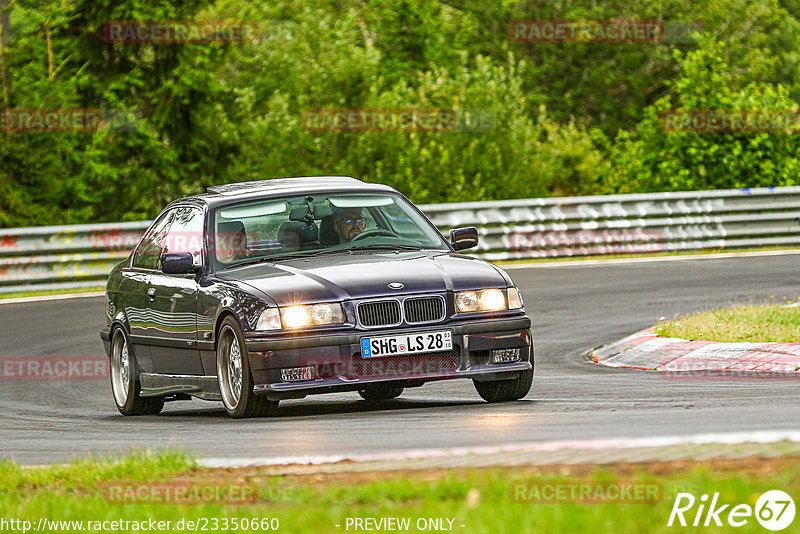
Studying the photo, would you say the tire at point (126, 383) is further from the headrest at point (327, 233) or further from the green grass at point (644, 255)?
the green grass at point (644, 255)

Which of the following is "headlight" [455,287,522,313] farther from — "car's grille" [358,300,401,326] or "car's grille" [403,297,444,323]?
"car's grille" [358,300,401,326]

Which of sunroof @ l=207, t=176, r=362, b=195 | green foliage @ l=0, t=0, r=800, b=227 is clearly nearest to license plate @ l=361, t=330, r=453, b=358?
sunroof @ l=207, t=176, r=362, b=195

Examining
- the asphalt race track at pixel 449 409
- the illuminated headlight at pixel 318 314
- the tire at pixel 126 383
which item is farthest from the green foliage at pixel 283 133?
the illuminated headlight at pixel 318 314

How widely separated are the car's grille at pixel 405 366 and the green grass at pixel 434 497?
2.53 metres

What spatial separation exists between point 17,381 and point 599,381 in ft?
18.9

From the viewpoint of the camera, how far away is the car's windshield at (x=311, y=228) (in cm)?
1061

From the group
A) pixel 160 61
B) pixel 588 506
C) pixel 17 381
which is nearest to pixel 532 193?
pixel 160 61

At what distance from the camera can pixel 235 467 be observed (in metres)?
7.05

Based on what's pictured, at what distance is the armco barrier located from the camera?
2225 cm

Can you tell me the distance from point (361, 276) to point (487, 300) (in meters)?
0.87

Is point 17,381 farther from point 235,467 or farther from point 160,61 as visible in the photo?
point 160,61

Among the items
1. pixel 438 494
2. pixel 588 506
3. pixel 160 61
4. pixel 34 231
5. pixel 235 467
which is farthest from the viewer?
pixel 160 61

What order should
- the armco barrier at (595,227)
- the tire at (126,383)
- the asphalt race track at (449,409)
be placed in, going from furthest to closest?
1. the armco barrier at (595,227)
2. the tire at (126,383)
3. the asphalt race track at (449,409)

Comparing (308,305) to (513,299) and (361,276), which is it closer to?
(361,276)
